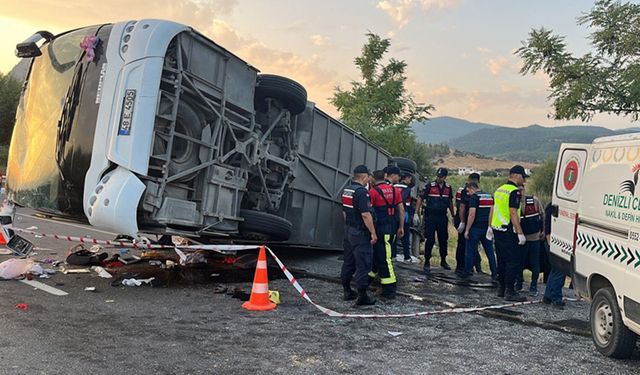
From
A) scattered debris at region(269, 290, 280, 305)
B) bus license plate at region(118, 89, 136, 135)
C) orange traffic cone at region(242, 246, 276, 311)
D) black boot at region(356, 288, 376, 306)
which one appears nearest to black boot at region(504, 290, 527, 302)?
black boot at region(356, 288, 376, 306)

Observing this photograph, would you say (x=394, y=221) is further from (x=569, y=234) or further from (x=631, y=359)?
(x=631, y=359)

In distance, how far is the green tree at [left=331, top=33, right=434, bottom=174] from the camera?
2489 cm

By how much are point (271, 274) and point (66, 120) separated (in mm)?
3338

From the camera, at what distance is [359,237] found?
5.70 m

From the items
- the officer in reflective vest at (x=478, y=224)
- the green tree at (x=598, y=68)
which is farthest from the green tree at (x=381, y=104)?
the officer in reflective vest at (x=478, y=224)

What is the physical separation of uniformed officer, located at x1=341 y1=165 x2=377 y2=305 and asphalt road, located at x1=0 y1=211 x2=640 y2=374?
23 centimetres

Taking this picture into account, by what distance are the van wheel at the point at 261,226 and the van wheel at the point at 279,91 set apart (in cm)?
136

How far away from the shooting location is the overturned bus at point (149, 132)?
468 centimetres

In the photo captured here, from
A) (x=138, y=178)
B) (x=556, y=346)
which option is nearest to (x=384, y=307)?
(x=556, y=346)

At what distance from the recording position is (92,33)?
16.9ft

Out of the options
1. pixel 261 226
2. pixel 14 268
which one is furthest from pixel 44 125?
pixel 261 226

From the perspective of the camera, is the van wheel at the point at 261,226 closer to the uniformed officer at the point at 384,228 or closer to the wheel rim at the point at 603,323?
the uniformed officer at the point at 384,228

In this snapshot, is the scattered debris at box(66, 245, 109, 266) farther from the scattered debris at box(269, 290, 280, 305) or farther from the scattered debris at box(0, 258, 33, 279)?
the scattered debris at box(269, 290, 280, 305)

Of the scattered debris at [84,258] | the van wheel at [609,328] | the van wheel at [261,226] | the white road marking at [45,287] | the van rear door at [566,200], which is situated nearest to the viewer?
the van wheel at [609,328]
